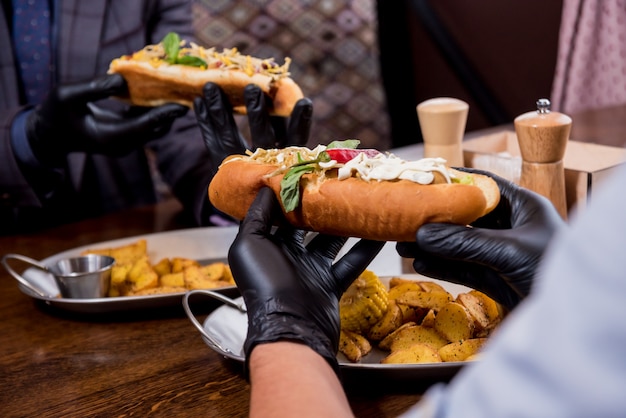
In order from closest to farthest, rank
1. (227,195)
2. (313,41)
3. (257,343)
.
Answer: (257,343), (227,195), (313,41)

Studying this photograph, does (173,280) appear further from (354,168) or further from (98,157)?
(98,157)

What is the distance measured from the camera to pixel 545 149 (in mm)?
1631

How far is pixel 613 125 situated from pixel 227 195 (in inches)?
89.6

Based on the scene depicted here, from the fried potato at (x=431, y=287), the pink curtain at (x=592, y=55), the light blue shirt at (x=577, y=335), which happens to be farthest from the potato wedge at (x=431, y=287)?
the pink curtain at (x=592, y=55)

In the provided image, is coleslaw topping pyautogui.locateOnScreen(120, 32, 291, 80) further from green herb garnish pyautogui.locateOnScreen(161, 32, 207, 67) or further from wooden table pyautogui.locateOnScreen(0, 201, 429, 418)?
wooden table pyautogui.locateOnScreen(0, 201, 429, 418)

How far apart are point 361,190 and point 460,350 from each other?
0.39 meters

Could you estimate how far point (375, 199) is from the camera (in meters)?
1.47

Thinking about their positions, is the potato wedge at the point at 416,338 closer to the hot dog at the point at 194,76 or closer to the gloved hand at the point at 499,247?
the gloved hand at the point at 499,247

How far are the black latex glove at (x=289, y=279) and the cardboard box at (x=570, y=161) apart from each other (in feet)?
1.91

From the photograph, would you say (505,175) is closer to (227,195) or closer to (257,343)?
(227,195)

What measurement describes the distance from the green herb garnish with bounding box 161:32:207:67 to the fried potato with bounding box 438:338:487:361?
1.63 m

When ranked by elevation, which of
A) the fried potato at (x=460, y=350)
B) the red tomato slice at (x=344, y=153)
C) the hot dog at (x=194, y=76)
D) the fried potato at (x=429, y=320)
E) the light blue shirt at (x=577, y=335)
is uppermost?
the light blue shirt at (x=577, y=335)

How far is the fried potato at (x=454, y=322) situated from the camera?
1.41 m

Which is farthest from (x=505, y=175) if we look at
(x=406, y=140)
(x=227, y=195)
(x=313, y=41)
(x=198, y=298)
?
(x=406, y=140)
